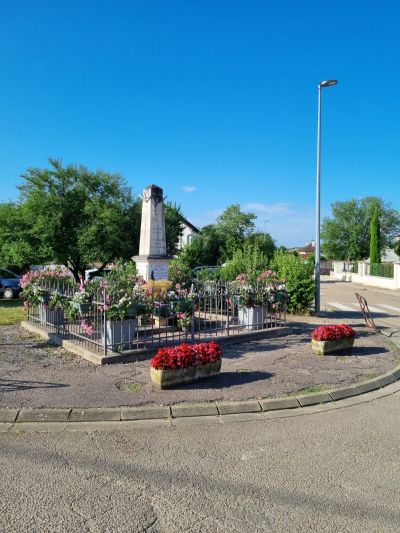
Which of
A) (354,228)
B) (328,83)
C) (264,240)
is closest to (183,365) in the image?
(328,83)

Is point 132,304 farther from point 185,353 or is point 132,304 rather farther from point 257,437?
→ point 257,437

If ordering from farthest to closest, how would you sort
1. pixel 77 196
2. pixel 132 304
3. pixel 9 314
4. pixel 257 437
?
pixel 77 196 → pixel 9 314 → pixel 132 304 → pixel 257 437

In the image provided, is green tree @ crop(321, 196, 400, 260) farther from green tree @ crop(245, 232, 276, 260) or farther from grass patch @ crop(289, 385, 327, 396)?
grass patch @ crop(289, 385, 327, 396)

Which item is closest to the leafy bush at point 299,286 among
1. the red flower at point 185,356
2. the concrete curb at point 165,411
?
the red flower at point 185,356

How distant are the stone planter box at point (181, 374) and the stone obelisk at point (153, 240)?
5.87m

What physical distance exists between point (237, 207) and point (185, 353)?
44.3 meters

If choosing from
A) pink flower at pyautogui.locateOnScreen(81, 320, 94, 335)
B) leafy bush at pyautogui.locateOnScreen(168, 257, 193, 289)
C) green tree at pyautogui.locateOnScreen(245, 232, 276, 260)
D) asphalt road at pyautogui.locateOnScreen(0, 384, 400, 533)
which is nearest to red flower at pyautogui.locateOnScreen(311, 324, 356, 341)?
asphalt road at pyautogui.locateOnScreen(0, 384, 400, 533)

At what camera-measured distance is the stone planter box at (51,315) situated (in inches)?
393

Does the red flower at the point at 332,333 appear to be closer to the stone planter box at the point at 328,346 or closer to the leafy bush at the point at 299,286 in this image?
the stone planter box at the point at 328,346

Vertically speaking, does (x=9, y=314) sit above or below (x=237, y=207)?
below

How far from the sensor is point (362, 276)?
38.4 metres

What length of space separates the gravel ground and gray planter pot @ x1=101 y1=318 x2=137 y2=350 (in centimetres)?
64

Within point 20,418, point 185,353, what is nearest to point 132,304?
point 185,353

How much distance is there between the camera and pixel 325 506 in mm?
3043
